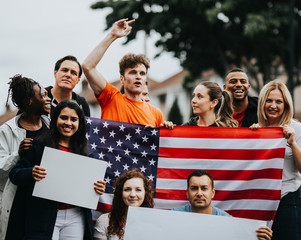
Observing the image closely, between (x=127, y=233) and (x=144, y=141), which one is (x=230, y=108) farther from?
(x=127, y=233)

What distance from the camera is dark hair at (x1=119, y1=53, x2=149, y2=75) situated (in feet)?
16.5

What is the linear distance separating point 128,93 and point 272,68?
1275 centimetres

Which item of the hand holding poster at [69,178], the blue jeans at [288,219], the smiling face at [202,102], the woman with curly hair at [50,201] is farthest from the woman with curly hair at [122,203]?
the blue jeans at [288,219]

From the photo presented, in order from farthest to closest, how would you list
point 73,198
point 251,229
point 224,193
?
point 224,193 < point 73,198 < point 251,229

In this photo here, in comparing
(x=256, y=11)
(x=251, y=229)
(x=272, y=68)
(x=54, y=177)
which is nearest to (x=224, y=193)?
(x=251, y=229)

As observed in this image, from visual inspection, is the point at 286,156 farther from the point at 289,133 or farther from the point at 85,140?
the point at 85,140

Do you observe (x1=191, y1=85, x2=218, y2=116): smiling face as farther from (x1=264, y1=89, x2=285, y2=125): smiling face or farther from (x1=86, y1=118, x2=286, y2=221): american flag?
(x1=264, y1=89, x2=285, y2=125): smiling face

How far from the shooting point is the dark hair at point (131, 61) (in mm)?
5035

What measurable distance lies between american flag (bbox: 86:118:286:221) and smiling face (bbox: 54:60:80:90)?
54cm

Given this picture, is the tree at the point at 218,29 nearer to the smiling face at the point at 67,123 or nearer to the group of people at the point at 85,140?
the group of people at the point at 85,140

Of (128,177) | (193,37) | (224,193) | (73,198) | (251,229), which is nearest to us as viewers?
(251,229)

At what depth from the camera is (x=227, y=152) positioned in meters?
5.00

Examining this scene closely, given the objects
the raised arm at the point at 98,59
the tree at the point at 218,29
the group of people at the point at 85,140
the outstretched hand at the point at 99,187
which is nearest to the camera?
the group of people at the point at 85,140

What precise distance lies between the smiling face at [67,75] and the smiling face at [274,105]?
2272mm
